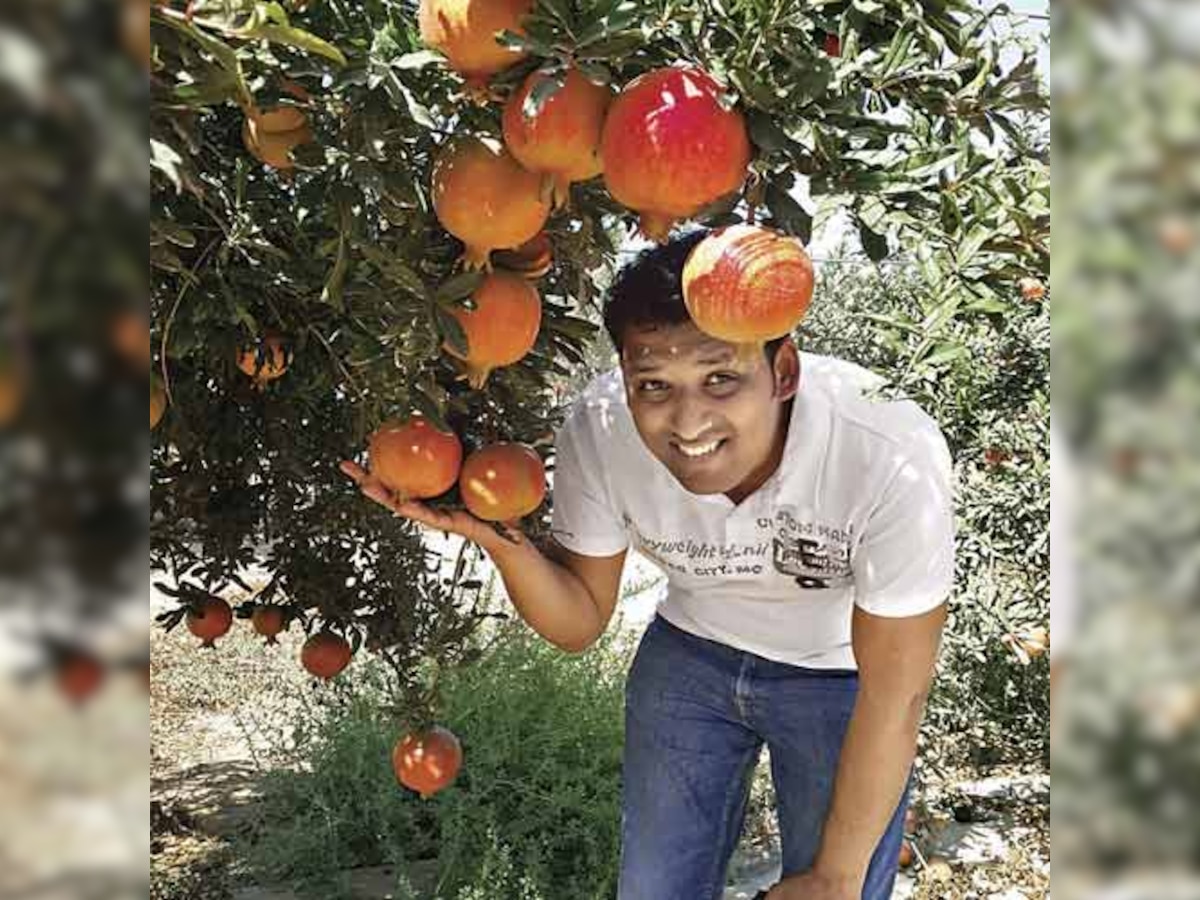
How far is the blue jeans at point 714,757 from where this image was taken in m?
1.79

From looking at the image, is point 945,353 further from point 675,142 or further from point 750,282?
point 675,142

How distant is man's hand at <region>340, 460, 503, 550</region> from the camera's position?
1.35 meters

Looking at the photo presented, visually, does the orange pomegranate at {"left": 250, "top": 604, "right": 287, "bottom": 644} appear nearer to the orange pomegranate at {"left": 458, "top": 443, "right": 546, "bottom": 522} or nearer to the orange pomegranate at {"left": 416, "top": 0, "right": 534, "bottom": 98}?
the orange pomegranate at {"left": 458, "top": 443, "right": 546, "bottom": 522}

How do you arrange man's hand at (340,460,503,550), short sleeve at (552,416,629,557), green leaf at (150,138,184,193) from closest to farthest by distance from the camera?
green leaf at (150,138,184,193) < man's hand at (340,460,503,550) < short sleeve at (552,416,629,557)

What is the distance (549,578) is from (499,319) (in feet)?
2.10

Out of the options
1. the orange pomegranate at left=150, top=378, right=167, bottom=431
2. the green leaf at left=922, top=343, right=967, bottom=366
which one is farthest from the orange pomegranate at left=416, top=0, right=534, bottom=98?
the green leaf at left=922, top=343, right=967, bottom=366

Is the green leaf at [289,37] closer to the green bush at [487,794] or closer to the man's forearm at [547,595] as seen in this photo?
the man's forearm at [547,595]

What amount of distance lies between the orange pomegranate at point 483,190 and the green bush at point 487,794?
205 centimetres

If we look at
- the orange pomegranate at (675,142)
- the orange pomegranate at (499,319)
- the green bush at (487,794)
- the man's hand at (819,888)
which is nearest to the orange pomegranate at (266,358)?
the orange pomegranate at (499,319)

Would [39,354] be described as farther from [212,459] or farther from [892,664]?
[212,459]

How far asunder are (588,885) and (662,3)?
2481mm

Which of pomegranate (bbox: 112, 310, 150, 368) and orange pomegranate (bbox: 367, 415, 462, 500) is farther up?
orange pomegranate (bbox: 367, 415, 462, 500)

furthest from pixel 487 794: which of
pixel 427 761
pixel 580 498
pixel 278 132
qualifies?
pixel 278 132

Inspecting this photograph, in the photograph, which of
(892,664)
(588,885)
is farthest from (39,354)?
(588,885)
